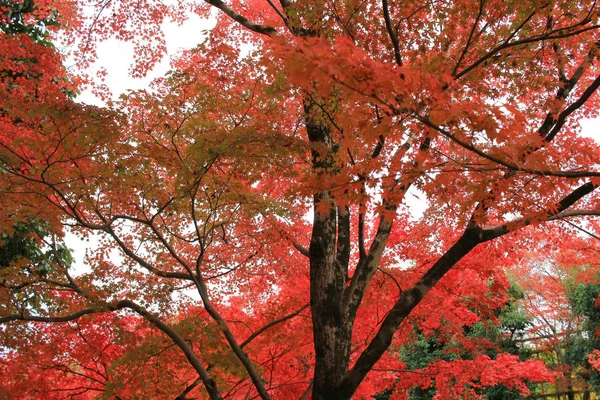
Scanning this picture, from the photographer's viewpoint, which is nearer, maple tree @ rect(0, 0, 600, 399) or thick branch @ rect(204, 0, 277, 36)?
maple tree @ rect(0, 0, 600, 399)

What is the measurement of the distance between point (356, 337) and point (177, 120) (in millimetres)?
4450

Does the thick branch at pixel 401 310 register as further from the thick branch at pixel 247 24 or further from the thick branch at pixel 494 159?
the thick branch at pixel 247 24

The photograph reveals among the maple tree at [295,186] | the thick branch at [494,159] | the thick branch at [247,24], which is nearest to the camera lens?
the thick branch at [494,159]

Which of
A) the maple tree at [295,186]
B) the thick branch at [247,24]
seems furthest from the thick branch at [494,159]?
the thick branch at [247,24]

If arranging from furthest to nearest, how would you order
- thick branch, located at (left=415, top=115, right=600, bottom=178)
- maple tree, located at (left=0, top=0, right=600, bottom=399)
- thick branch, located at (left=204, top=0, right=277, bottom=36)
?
1. thick branch, located at (left=204, top=0, right=277, bottom=36)
2. maple tree, located at (left=0, top=0, right=600, bottom=399)
3. thick branch, located at (left=415, top=115, right=600, bottom=178)

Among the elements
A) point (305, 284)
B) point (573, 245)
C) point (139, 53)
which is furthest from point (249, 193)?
point (573, 245)

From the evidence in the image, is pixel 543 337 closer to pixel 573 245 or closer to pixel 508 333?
pixel 508 333

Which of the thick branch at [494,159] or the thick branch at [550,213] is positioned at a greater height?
the thick branch at [550,213]

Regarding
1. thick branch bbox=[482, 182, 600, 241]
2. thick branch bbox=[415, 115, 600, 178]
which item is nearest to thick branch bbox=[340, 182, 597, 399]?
thick branch bbox=[482, 182, 600, 241]

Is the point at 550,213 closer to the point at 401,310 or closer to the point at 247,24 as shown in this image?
the point at 401,310

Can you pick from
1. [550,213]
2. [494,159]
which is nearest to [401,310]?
[550,213]

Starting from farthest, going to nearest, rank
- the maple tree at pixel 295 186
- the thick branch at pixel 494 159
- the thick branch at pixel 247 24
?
the thick branch at pixel 247 24 → the maple tree at pixel 295 186 → the thick branch at pixel 494 159

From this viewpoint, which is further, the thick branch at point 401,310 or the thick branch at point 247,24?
the thick branch at point 247,24

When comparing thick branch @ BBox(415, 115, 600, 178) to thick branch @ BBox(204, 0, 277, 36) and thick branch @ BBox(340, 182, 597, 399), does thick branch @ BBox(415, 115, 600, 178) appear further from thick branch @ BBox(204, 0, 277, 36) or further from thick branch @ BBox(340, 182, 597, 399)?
thick branch @ BBox(204, 0, 277, 36)
